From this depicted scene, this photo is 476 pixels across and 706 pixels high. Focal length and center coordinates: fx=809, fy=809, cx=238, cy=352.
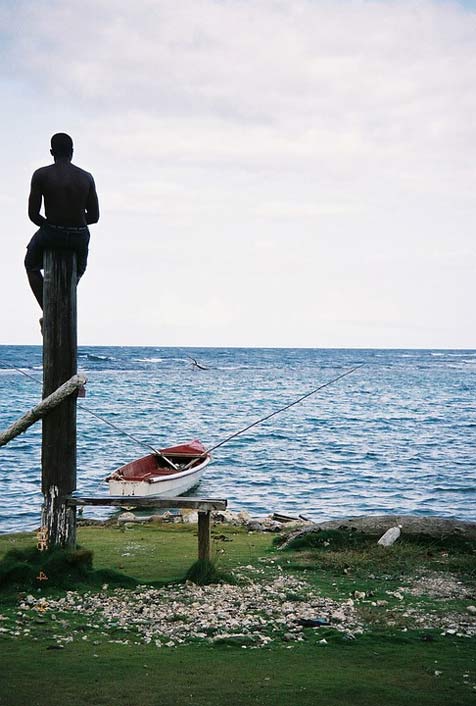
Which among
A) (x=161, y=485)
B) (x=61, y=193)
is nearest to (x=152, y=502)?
(x=61, y=193)

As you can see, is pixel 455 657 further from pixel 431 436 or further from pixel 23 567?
pixel 431 436

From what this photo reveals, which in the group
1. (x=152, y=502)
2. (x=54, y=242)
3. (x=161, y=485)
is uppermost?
(x=54, y=242)

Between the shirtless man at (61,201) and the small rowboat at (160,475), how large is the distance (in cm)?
1163

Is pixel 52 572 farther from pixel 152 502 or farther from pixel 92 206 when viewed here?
pixel 92 206

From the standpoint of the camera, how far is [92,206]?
9727 millimetres

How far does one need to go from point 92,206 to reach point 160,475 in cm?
1706

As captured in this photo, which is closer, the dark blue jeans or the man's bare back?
the man's bare back

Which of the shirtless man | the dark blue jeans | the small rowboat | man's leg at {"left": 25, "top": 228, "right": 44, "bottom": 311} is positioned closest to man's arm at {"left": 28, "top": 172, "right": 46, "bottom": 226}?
the shirtless man

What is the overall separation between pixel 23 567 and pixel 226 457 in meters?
25.0

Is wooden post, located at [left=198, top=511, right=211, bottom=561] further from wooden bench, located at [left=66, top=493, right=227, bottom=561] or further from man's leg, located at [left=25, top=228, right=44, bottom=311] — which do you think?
man's leg, located at [left=25, top=228, right=44, bottom=311]

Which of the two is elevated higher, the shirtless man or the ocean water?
the shirtless man

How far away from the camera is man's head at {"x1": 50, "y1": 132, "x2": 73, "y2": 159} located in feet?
31.2

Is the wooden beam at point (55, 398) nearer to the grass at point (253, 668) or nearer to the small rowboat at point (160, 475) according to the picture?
the grass at point (253, 668)

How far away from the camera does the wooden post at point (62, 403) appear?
964cm
